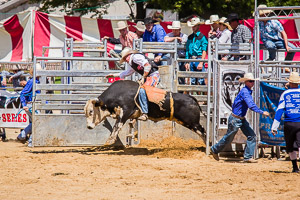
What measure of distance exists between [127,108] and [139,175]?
2557 millimetres

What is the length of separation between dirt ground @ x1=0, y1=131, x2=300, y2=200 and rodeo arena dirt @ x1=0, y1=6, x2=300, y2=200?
2 cm

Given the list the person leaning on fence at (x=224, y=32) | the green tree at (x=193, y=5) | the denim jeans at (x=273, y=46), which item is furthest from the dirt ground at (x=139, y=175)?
the green tree at (x=193, y=5)

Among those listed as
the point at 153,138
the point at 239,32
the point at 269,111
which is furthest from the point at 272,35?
the point at 153,138

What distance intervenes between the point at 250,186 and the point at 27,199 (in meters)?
3.05

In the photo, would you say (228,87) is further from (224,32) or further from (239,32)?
(224,32)

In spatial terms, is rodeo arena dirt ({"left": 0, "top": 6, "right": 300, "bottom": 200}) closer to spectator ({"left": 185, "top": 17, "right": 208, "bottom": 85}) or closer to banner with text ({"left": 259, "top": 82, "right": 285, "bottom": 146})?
banner with text ({"left": 259, "top": 82, "right": 285, "bottom": 146})

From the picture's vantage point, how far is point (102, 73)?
38.7 ft

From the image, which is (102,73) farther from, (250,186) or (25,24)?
(25,24)

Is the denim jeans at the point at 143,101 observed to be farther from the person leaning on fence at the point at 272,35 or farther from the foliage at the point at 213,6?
the foliage at the point at 213,6

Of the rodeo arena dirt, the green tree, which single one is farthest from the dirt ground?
the green tree

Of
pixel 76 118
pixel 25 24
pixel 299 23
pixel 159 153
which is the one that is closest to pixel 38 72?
pixel 76 118

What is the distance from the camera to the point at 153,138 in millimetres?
11992

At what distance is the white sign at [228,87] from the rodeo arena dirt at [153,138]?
0.02 metres

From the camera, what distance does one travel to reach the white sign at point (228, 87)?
10.3 m
